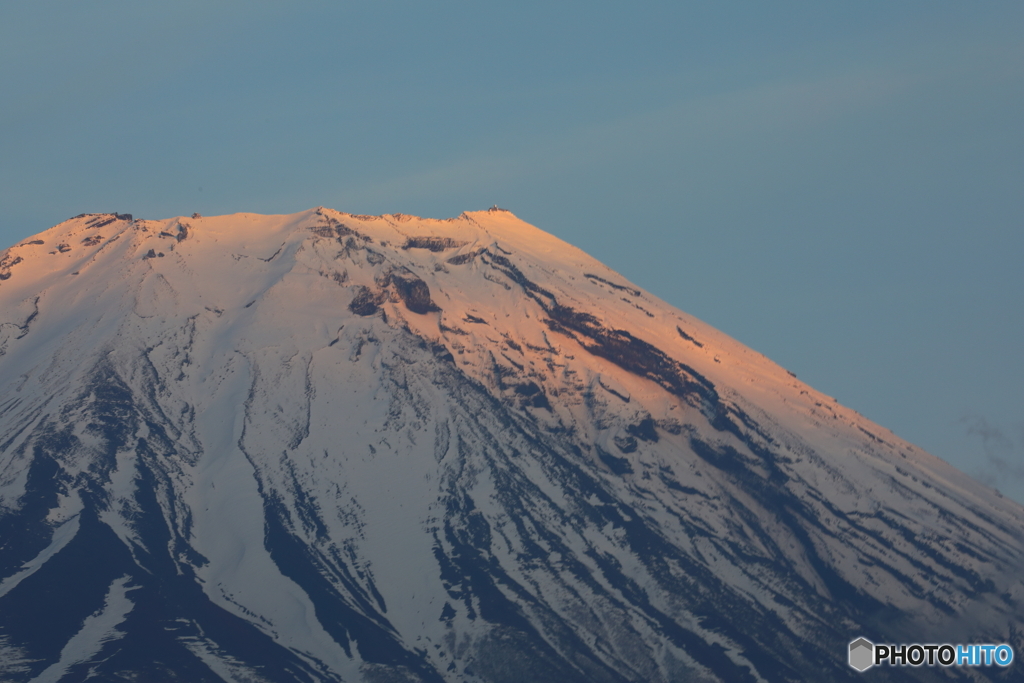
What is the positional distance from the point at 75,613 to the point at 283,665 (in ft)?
92.1

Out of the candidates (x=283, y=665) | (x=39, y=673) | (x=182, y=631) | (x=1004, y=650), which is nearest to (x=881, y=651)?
(x=1004, y=650)

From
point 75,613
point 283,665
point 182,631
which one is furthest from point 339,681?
point 75,613

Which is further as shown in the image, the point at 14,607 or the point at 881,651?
the point at 14,607

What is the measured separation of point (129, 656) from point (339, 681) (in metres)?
26.2

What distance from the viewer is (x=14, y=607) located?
19662 centimetres

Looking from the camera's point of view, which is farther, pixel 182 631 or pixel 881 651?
pixel 182 631

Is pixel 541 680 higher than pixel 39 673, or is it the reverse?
pixel 541 680

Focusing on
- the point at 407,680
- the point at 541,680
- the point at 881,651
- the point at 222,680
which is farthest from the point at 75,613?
the point at 881,651

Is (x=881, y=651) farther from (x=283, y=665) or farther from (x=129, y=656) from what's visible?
(x=129, y=656)

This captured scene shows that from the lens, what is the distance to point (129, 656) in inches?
7495

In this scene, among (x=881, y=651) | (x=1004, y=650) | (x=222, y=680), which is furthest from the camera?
(x=222, y=680)

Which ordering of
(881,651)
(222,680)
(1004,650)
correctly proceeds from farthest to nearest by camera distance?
(222,680) < (881,651) < (1004,650)

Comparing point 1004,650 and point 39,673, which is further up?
point 1004,650

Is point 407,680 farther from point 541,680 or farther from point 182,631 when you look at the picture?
point 182,631
